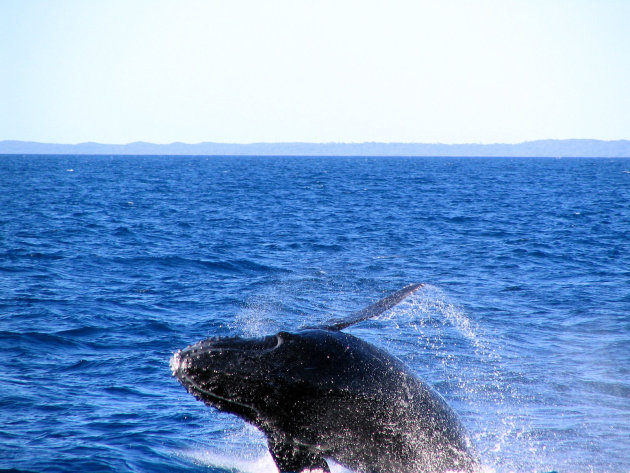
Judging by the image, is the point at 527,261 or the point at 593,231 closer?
the point at 527,261

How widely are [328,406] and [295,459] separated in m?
0.68

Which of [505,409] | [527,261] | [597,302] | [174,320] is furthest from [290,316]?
[527,261]

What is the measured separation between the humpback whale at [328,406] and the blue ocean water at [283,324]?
2820mm

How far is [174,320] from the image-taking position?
19047 millimetres

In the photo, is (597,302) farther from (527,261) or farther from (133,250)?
(133,250)

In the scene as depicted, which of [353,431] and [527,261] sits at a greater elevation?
[353,431]

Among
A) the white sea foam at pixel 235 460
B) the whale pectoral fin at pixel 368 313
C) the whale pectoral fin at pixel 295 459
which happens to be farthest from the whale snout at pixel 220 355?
the white sea foam at pixel 235 460

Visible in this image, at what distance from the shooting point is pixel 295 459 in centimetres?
743

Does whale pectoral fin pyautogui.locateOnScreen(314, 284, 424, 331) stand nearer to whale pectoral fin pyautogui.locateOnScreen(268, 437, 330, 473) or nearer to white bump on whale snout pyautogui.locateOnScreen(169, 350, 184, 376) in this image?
whale pectoral fin pyautogui.locateOnScreen(268, 437, 330, 473)

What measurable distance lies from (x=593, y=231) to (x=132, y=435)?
39.7m

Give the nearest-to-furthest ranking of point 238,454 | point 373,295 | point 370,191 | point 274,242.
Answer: point 238,454
point 373,295
point 274,242
point 370,191

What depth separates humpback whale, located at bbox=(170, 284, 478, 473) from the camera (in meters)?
7.43

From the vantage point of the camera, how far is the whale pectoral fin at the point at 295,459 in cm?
740

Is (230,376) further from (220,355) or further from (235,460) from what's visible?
(235,460)
